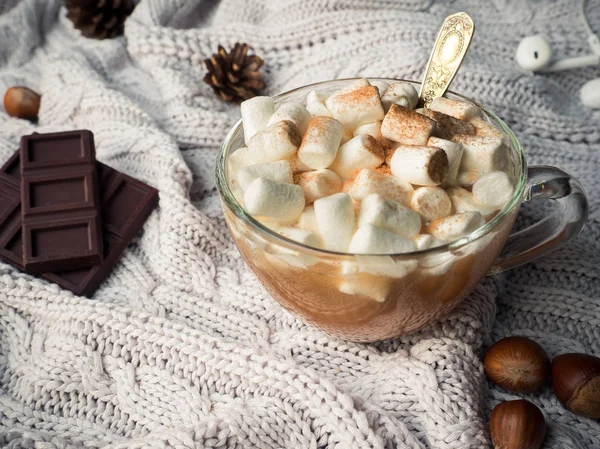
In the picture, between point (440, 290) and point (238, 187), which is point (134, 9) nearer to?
point (238, 187)

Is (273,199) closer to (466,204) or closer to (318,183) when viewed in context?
(318,183)

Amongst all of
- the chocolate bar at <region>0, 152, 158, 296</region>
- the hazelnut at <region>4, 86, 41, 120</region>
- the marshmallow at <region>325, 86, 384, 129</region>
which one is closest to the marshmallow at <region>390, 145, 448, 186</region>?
the marshmallow at <region>325, 86, 384, 129</region>

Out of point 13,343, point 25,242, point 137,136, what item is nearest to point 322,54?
point 137,136

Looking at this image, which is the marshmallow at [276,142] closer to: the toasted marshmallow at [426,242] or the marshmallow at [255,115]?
the marshmallow at [255,115]

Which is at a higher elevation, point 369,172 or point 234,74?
point 369,172

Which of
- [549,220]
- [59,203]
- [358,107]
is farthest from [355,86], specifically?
[59,203]

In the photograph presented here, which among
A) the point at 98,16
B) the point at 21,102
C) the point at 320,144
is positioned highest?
the point at 320,144

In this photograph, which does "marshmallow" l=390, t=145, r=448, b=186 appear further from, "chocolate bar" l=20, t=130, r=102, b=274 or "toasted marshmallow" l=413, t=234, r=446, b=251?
"chocolate bar" l=20, t=130, r=102, b=274
